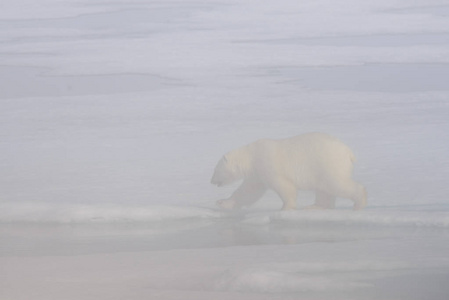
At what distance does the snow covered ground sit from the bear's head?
0.27 feet

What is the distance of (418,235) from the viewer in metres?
2.95

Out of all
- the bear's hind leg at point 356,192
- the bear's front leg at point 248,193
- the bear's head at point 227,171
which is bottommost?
the bear's hind leg at point 356,192

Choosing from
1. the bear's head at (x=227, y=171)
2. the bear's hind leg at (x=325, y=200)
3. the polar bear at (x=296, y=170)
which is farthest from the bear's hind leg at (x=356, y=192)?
the bear's head at (x=227, y=171)

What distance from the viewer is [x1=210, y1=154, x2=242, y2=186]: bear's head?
361cm

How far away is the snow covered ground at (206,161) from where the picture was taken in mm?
2525

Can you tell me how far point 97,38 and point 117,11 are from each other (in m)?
2.95

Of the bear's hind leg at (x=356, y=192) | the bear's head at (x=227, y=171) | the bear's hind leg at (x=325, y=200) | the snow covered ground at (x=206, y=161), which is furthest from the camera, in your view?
the bear's head at (x=227, y=171)

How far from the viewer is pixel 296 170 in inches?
135

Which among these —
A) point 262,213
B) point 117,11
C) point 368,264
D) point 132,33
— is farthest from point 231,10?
point 368,264

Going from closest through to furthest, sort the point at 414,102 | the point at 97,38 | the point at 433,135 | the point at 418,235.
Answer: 1. the point at 418,235
2. the point at 433,135
3. the point at 414,102
4. the point at 97,38

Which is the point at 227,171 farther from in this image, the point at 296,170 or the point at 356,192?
the point at 356,192

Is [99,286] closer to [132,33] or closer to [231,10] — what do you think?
[132,33]

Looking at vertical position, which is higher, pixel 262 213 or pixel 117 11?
pixel 117 11

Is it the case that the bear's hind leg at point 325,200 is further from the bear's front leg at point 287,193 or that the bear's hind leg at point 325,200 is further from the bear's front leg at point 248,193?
the bear's front leg at point 248,193
